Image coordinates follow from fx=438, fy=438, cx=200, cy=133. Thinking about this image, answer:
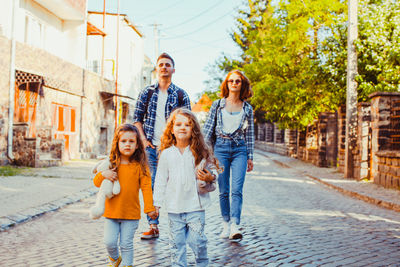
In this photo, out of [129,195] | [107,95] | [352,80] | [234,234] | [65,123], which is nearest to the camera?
[129,195]

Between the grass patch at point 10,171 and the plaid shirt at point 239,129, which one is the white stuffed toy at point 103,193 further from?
the grass patch at point 10,171

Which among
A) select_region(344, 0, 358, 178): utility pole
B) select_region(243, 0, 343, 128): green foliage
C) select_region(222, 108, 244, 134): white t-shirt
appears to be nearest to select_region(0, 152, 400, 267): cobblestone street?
select_region(222, 108, 244, 134): white t-shirt

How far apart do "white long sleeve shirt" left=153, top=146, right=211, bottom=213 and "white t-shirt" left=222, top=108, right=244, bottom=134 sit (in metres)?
1.61

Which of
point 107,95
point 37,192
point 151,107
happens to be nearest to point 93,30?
point 107,95

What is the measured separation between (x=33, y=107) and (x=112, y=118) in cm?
995

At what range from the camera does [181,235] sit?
11.9 ft

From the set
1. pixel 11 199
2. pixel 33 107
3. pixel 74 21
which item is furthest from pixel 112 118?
pixel 11 199

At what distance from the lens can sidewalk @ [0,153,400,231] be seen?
6811mm

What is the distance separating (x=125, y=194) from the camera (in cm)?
366

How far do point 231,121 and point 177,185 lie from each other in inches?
73.2

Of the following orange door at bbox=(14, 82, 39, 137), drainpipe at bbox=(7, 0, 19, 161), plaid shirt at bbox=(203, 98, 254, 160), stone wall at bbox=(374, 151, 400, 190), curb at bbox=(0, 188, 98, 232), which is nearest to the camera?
plaid shirt at bbox=(203, 98, 254, 160)

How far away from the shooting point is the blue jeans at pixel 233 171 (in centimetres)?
524

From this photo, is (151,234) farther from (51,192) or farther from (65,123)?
(65,123)

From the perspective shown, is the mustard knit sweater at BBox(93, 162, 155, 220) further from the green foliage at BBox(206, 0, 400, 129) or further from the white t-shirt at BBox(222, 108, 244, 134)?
the green foliage at BBox(206, 0, 400, 129)
